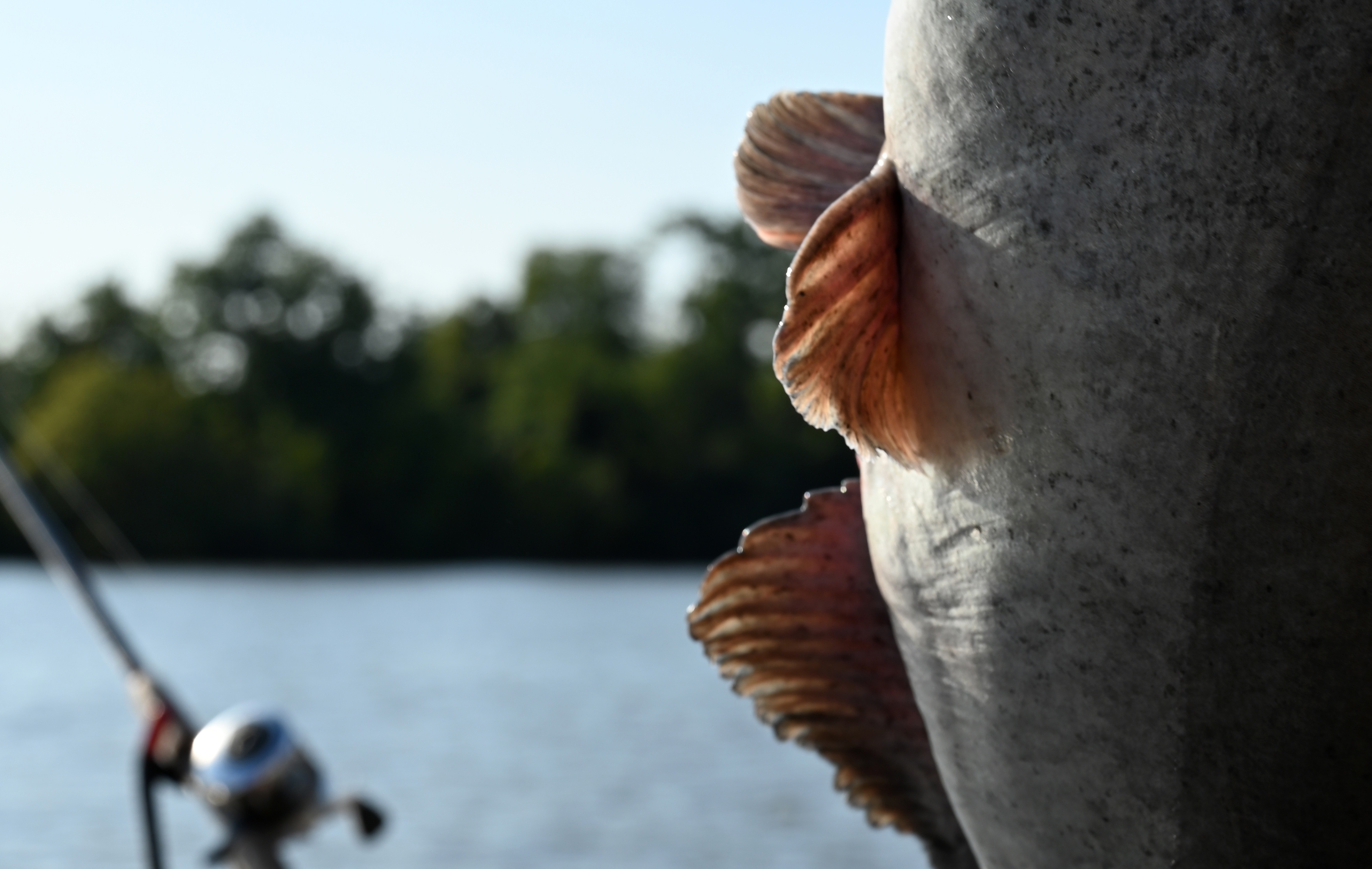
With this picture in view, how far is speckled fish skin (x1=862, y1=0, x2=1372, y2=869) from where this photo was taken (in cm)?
142

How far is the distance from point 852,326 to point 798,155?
37cm

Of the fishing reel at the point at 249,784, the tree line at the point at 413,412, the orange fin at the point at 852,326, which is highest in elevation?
the orange fin at the point at 852,326

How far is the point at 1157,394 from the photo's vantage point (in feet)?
4.87

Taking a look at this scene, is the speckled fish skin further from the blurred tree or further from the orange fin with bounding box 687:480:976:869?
the blurred tree

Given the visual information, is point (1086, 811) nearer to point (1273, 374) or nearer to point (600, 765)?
point (1273, 374)

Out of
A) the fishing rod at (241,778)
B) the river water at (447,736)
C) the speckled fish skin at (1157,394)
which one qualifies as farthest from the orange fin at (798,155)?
the river water at (447,736)

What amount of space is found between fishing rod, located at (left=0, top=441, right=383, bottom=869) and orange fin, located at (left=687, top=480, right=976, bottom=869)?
8.10ft

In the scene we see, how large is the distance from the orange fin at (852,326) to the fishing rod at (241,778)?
9.86 ft

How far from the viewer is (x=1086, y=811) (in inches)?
66.7

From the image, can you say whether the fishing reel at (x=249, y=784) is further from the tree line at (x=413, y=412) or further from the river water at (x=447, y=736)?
the tree line at (x=413, y=412)

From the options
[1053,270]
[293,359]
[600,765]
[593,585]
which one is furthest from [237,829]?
[293,359]

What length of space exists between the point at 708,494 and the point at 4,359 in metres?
28.1

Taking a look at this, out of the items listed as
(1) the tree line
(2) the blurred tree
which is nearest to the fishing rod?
(1) the tree line

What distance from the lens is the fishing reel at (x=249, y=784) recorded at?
4.36 m
